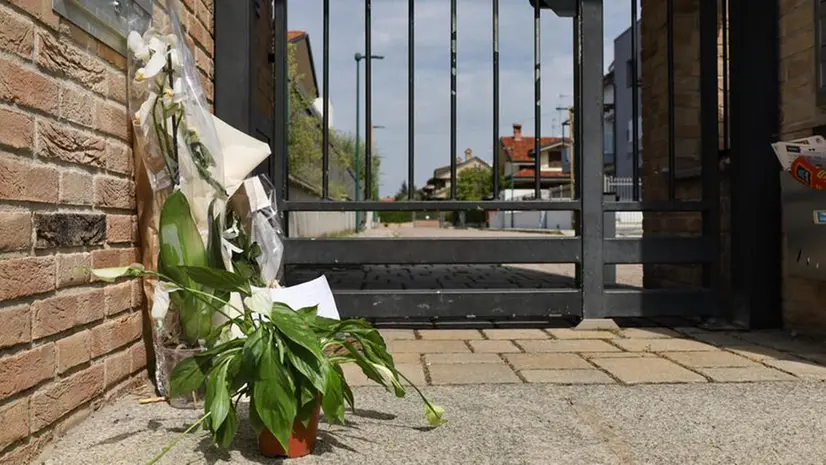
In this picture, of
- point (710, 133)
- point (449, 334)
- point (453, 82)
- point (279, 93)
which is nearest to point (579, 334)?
point (449, 334)

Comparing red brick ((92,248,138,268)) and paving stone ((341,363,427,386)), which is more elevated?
red brick ((92,248,138,268))

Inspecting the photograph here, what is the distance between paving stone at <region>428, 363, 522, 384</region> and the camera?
8.65 feet

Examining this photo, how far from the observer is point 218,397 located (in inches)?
64.6

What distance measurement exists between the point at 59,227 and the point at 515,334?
2488mm

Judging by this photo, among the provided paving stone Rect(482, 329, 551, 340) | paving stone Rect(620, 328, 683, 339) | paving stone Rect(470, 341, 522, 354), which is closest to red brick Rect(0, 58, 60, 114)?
paving stone Rect(470, 341, 522, 354)

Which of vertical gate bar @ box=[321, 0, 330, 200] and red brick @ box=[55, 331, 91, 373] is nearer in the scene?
red brick @ box=[55, 331, 91, 373]

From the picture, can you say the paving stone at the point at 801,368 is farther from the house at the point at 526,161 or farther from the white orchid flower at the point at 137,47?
the house at the point at 526,161

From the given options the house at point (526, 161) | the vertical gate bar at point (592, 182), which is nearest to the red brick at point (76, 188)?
the vertical gate bar at point (592, 182)

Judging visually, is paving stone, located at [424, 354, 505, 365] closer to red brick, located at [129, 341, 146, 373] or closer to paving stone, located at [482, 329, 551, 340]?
paving stone, located at [482, 329, 551, 340]

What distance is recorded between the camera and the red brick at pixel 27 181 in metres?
1.61

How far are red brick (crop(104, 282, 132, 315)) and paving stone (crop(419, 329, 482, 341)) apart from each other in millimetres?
1712

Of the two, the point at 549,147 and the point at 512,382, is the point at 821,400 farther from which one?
the point at 549,147

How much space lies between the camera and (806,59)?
346 centimetres

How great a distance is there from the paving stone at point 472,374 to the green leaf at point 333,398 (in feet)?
3.05
